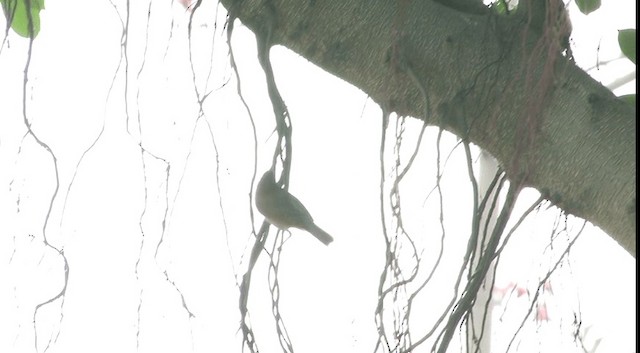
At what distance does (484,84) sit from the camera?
57 cm

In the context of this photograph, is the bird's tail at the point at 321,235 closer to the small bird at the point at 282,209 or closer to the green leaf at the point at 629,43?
the small bird at the point at 282,209

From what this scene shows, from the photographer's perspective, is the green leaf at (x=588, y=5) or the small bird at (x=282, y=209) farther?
the green leaf at (x=588, y=5)

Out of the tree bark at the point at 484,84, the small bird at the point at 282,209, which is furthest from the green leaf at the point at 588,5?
the small bird at the point at 282,209

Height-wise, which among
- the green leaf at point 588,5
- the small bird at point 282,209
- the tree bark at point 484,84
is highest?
the green leaf at point 588,5

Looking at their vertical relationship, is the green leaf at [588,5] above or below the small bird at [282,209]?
above

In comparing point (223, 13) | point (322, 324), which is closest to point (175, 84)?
point (223, 13)

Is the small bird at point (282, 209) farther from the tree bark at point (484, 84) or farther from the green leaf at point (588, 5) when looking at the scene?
the green leaf at point (588, 5)

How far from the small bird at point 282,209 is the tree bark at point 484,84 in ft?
0.34

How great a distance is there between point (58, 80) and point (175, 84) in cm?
23

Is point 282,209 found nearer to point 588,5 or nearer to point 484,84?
point 484,84

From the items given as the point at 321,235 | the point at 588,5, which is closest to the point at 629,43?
the point at 588,5

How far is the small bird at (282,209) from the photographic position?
1.77 ft

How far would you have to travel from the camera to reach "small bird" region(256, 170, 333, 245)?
540mm

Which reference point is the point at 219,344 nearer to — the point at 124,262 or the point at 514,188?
the point at 124,262
